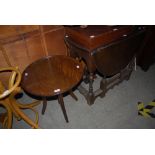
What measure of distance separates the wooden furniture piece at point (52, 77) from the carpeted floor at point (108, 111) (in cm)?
19

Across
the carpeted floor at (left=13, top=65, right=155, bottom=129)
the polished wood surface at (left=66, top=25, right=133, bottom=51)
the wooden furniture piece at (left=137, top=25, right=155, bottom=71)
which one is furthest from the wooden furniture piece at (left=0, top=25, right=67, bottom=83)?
the wooden furniture piece at (left=137, top=25, right=155, bottom=71)

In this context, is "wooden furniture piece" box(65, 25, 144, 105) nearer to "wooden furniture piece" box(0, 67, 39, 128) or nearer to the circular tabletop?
the circular tabletop

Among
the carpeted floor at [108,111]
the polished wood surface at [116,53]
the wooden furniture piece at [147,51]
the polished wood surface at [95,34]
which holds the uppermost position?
the polished wood surface at [95,34]

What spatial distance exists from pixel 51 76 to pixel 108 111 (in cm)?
90

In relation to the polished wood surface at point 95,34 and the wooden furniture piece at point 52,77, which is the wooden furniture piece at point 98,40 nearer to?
the polished wood surface at point 95,34

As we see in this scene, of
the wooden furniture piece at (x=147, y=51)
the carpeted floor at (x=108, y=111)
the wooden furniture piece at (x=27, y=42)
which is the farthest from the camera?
the wooden furniture piece at (x=147, y=51)

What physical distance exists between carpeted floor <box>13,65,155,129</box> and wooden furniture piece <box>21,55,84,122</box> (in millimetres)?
194

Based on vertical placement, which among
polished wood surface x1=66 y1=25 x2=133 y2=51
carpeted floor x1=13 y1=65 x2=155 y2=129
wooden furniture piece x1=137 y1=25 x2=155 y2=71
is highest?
polished wood surface x1=66 y1=25 x2=133 y2=51

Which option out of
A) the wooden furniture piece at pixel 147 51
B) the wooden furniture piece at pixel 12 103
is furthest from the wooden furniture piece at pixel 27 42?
the wooden furniture piece at pixel 147 51

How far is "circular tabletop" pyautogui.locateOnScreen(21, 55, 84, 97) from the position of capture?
4.96ft

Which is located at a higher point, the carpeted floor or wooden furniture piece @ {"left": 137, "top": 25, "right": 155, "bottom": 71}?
wooden furniture piece @ {"left": 137, "top": 25, "right": 155, "bottom": 71}

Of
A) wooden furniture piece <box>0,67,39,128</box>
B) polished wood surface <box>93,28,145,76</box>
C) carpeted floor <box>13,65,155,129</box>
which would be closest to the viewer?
wooden furniture piece <box>0,67,39,128</box>

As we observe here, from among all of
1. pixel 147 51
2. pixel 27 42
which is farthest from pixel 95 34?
pixel 147 51

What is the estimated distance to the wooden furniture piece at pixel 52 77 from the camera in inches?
59.4
